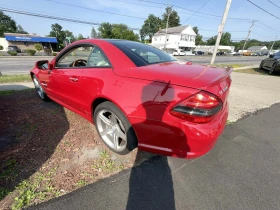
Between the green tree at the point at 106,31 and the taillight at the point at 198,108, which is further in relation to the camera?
the green tree at the point at 106,31

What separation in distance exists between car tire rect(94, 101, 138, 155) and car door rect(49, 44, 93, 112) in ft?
1.80

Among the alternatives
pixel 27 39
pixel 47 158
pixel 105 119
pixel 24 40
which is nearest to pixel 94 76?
pixel 105 119

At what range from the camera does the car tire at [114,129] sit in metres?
1.96

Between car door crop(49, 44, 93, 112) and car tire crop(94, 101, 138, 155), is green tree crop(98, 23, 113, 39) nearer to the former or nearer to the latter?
car door crop(49, 44, 93, 112)

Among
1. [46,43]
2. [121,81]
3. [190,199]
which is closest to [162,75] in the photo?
[121,81]

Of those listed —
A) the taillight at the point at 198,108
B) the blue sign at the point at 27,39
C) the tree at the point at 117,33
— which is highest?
the tree at the point at 117,33

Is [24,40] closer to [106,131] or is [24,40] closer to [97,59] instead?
[97,59]

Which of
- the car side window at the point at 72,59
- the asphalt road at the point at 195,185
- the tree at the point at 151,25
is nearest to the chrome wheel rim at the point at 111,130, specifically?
the asphalt road at the point at 195,185

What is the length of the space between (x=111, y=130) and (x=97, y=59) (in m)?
1.10

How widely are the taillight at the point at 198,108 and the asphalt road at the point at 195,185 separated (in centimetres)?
85

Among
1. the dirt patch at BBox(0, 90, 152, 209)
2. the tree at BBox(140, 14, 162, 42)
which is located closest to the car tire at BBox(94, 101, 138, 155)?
the dirt patch at BBox(0, 90, 152, 209)

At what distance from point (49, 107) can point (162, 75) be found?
3.38m

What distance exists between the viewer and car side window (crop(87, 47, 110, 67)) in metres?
2.16

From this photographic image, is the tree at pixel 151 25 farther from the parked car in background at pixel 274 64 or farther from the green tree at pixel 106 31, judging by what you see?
the parked car in background at pixel 274 64
